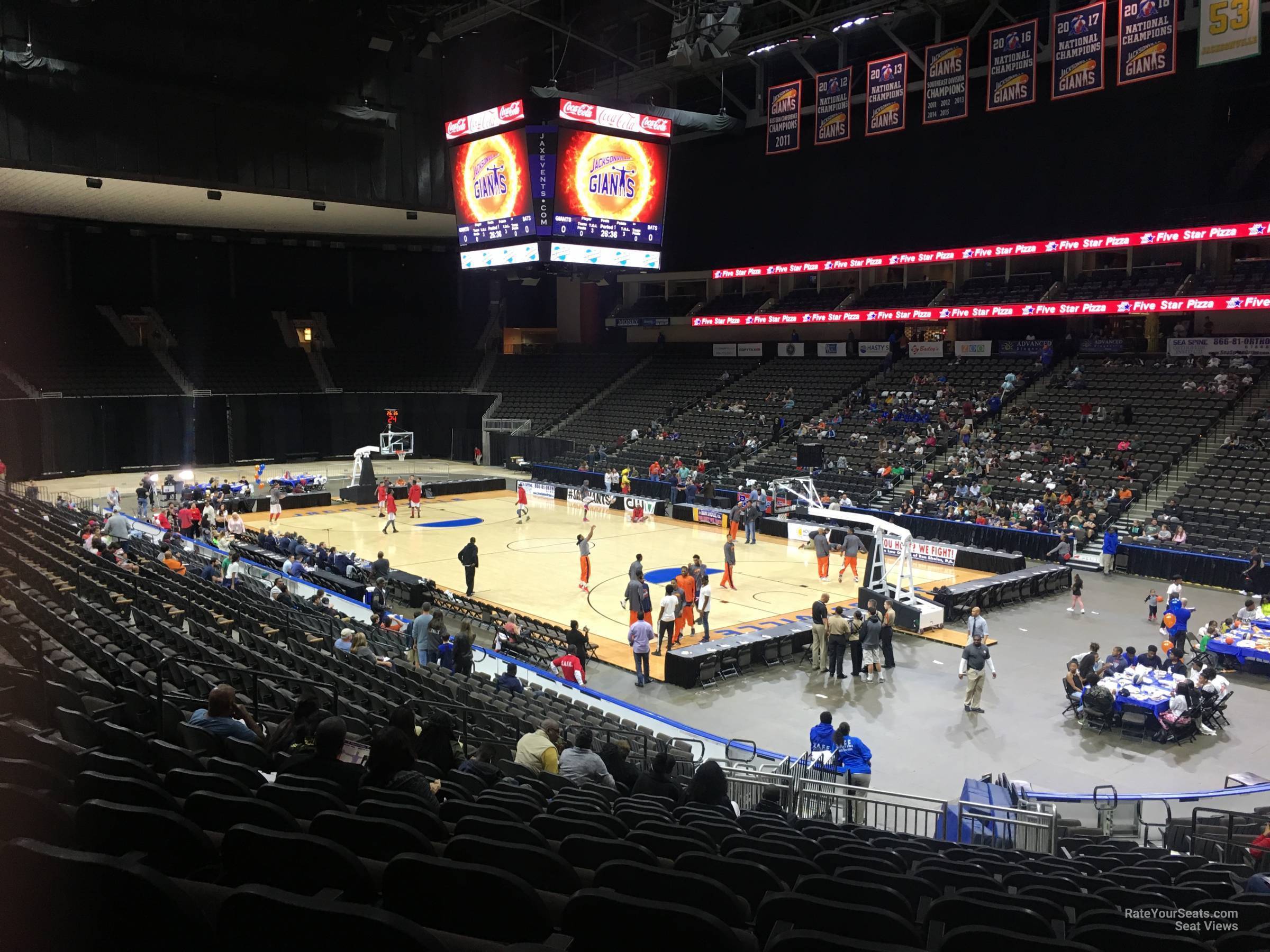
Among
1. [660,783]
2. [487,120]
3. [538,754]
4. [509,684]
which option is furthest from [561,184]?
[660,783]

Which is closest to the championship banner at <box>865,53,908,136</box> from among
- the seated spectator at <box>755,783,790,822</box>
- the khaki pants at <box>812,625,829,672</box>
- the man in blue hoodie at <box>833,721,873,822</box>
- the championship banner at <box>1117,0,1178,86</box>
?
the championship banner at <box>1117,0,1178,86</box>

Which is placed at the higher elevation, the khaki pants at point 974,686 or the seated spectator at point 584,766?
the seated spectator at point 584,766

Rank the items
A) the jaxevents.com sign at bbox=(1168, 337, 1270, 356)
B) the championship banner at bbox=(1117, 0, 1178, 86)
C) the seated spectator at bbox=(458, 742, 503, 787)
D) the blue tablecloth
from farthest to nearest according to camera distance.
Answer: the jaxevents.com sign at bbox=(1168, 337, 1270, 356)
the championship banner at bbox=(1117, 0, 1178, 86)
the blue tablecloth
the seated spectator at bbox=(458, 742, 503, 787)

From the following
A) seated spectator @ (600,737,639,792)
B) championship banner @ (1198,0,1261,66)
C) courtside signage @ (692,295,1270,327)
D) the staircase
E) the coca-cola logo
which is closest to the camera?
seated spectator @ (600,737,639,792)

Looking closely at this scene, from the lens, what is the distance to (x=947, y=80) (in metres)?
30.0

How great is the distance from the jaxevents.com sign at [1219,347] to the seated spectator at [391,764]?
112 feet

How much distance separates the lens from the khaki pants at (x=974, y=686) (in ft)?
49.5

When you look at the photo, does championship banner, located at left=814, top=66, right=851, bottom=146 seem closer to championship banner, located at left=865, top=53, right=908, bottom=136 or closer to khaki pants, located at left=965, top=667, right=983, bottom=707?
championship banner, located at left=865, top=53, right=908, bottom=136

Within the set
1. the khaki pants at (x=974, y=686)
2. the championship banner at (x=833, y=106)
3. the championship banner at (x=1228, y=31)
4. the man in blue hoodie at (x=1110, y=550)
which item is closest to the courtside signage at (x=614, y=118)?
the championship banner at (x=833, y=106)

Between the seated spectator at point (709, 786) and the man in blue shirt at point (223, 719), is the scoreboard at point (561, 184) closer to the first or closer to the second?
the seated spectator at point (709, 786)

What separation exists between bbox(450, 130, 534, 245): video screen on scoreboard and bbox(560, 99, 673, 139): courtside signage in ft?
5.74

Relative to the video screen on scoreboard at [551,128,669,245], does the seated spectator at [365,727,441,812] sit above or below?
below

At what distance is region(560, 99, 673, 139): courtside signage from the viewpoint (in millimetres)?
29609
